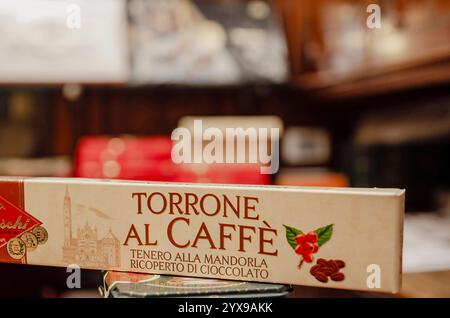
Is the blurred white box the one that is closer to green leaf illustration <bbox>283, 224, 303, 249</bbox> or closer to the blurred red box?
the blurred red box

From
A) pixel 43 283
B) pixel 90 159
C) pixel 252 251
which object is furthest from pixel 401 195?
pixel 90 159

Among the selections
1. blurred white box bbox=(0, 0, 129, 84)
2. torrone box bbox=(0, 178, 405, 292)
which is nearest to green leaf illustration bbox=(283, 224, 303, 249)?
torrone box bbox=(0, 178, 405, 292)

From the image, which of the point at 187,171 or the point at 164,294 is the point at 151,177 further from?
the point at 164,294

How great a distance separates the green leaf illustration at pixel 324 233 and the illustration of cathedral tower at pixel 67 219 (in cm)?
39

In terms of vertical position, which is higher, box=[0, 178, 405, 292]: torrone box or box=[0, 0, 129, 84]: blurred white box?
Answer: box=[0, 0, 129, 84]: blurred white box

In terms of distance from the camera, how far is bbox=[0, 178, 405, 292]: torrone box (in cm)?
61

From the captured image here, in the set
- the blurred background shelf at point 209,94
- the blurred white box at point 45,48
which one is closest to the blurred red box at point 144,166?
the blurred background shelf at point 209,94

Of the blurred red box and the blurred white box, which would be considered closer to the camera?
the blurred white box

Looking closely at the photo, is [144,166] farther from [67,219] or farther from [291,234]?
[291,234]

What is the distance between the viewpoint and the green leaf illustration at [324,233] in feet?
2.05

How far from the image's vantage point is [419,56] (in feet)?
4.81

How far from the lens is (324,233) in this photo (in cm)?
63

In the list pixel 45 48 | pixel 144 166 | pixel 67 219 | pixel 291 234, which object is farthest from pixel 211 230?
pixel 45 48

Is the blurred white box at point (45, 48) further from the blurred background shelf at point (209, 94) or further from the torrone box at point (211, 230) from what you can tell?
the torrone box at point (211, 230)
